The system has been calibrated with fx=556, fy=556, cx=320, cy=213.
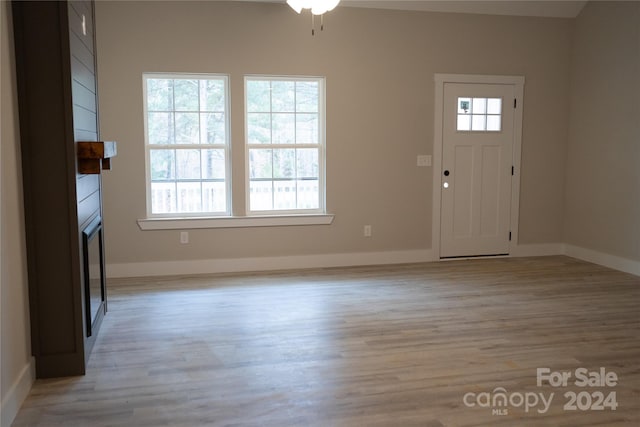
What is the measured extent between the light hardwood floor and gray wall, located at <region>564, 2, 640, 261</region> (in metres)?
0.68

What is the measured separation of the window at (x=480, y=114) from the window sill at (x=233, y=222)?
179 cm

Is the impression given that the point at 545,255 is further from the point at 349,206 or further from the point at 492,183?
the point at 349,206

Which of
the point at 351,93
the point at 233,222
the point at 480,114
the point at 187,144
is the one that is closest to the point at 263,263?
the point at 233,222

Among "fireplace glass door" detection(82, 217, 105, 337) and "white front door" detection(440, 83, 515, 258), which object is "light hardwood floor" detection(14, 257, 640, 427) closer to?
"fireplace glass door" detection(82, 217, 105, 337)

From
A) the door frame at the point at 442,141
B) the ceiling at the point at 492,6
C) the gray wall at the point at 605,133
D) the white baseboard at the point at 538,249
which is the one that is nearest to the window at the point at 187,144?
the ceiling at the point at 492,6

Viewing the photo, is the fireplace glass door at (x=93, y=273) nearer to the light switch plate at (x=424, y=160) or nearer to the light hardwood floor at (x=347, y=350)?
the light hardwood floor at (x=347, y=350)

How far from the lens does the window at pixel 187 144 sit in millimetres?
5312

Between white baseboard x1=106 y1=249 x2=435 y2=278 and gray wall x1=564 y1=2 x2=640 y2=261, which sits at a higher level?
gray wall x1=564 y1=2 x2=640 y2=261

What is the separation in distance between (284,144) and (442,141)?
1.69 meters

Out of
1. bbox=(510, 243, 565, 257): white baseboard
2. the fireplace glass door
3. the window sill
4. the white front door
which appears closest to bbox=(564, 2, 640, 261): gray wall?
bbox=(510, 243, 565, 257): white baseboard

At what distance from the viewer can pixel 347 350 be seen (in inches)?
134

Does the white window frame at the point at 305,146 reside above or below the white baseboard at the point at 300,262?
above

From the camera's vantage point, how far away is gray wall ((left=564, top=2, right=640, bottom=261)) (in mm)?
5434

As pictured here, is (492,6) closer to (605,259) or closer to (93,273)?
(605,259)
